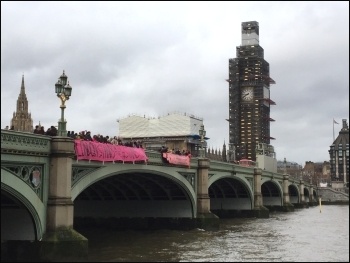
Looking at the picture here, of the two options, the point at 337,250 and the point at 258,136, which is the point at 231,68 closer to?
the point at 258,136

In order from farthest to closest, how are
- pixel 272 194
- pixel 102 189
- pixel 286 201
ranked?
pixel 272 194
pixel 286 201
pixel 102 189

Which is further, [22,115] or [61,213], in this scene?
[22,115]

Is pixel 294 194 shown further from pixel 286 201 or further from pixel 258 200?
pixel 258 200

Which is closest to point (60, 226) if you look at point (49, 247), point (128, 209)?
point (49, 247)

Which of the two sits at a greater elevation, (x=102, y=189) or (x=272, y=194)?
(x=102, y=189)

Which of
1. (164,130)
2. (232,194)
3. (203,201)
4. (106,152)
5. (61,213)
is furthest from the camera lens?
(164,130)

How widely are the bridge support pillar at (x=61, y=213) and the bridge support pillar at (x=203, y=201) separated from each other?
1707 centimetres

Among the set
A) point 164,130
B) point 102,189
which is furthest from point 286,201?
point 164,130

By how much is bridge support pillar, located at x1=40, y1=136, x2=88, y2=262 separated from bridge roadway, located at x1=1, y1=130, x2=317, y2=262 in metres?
0.04

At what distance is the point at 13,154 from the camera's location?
61.2ft

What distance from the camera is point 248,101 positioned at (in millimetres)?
180000

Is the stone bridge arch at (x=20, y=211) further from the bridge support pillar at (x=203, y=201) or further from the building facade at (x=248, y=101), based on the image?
the building facade at (x=248, y=101)

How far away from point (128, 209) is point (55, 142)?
18.5m

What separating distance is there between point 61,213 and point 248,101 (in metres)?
163
